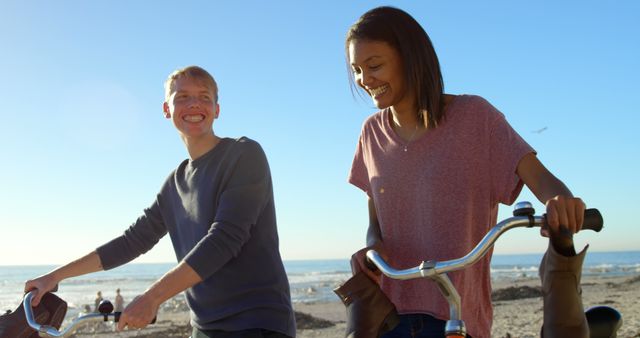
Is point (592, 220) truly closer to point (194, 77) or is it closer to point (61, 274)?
point (194, 77)

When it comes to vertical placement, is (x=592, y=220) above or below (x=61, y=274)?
above

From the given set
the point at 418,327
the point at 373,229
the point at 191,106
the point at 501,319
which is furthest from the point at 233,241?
the point at 501,319

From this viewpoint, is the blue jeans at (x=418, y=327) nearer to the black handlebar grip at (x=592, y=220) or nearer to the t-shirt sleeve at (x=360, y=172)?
the t-shirt sleeve at (x=360, y=172)

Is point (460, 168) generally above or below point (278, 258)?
above

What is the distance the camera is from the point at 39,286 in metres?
3.34

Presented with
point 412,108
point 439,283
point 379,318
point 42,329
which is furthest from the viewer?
point 42,329

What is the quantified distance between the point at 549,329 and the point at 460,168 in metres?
0.84

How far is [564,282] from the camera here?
5.94 feet

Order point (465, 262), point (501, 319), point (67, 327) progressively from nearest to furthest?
1. point (465, 262)
2. point (67, 327)
3. point (501, 319)

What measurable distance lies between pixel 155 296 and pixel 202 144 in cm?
87

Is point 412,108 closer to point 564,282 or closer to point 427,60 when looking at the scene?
point 427,60

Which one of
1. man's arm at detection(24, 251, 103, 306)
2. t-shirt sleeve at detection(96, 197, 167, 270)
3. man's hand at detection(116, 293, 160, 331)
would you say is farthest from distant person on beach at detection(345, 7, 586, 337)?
man's arm at detection(24, 251, 103, 306)

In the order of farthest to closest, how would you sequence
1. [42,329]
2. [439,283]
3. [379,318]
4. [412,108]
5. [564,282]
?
[42,329] → [412,108] → [379,318] → [439,283] → [564,282]

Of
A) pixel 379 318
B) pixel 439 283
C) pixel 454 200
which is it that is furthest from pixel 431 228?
pixel 439 283
